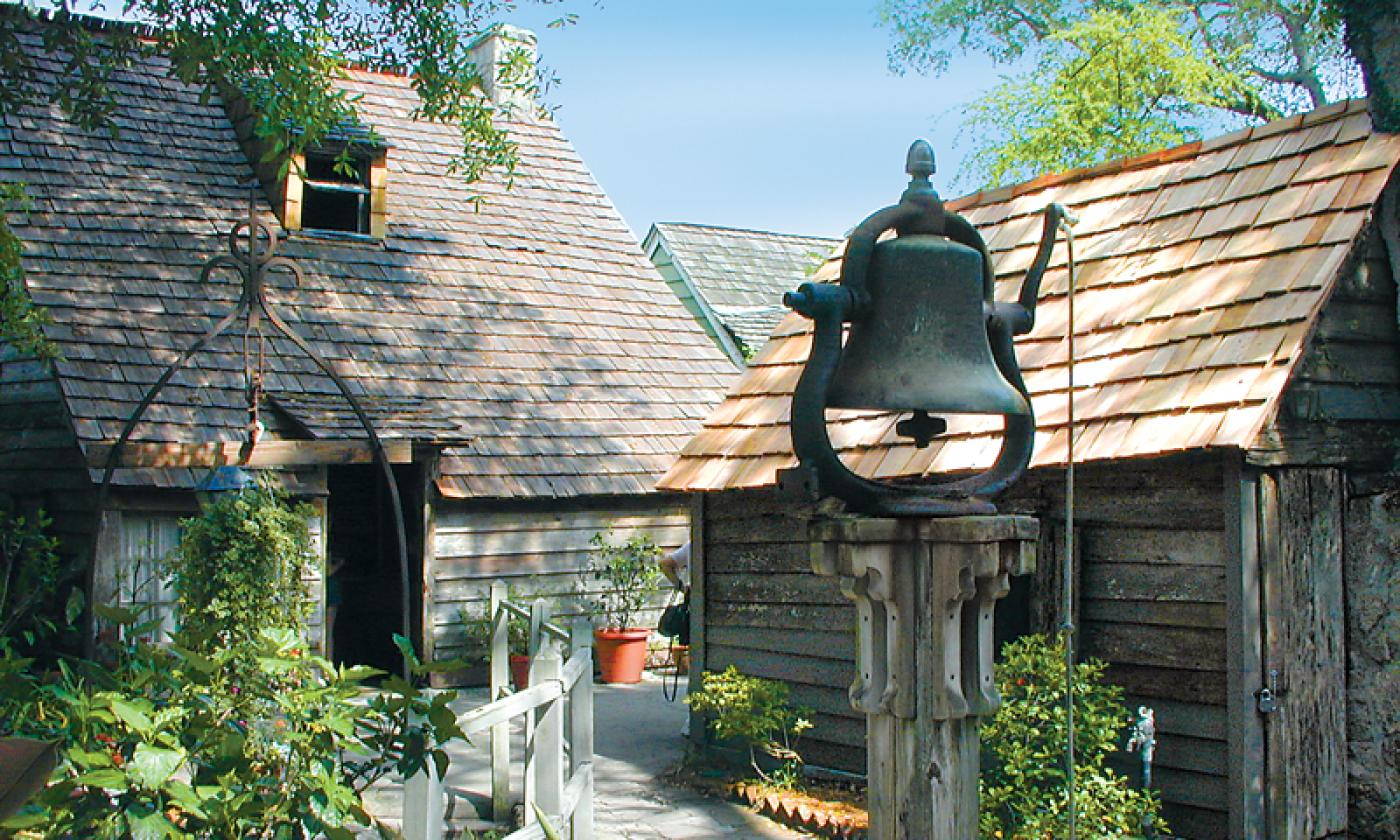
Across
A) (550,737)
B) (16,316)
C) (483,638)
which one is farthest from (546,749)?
(483,638)

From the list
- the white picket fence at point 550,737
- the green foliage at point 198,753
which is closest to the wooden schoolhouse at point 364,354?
the white picket fence at point 550,737

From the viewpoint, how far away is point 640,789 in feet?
30.5

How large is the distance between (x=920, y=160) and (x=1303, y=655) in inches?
159

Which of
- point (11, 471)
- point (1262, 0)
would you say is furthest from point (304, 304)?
point (1262, 0)

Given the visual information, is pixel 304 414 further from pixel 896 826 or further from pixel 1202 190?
pixel 896 826

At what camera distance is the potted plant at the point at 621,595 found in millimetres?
14141

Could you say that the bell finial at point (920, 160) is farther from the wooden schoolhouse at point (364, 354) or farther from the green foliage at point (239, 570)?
the wooden schoolhouse at point (364, 354)

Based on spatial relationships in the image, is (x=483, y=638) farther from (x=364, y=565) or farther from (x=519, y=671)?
(x=364, y=565)

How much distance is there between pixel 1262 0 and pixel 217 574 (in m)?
22.6

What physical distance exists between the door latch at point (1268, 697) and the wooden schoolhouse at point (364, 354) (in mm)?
6474

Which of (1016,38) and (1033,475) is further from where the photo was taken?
(1016,38)

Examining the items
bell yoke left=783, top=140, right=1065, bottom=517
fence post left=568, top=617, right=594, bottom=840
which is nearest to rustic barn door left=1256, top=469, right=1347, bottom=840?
bell yoke left=783, top=140, right=1065, bottom=517

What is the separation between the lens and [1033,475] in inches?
308

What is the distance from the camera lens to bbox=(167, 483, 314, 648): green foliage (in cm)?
751
